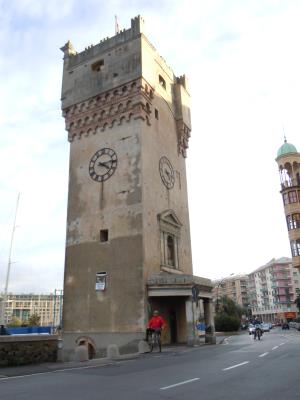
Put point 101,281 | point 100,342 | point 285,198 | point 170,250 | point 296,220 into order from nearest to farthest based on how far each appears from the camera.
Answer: point 100,342
point 101,281
point 170,250
point 296,220
point 285,198

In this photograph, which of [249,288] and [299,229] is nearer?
[299,229]

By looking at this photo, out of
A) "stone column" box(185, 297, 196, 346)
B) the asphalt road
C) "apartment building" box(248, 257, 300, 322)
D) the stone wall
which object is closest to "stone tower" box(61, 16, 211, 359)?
"stone column" box(185, 297, 196, 346)

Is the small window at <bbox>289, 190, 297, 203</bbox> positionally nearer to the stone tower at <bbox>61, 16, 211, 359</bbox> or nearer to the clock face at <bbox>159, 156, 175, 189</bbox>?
the stone tower at <bbox>61, 16, 211, 359</bbox>

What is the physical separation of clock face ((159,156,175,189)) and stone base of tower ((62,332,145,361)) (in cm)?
1335

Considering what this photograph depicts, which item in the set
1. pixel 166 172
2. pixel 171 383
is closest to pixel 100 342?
pixel 166 172

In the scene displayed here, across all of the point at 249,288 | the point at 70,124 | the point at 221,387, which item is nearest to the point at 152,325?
the point at 221,387

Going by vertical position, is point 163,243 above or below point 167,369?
above

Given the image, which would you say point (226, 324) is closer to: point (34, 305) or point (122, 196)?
point (122, 196)

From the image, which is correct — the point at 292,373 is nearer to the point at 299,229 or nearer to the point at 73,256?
the point at 73,256

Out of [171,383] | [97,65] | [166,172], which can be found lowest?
[171,383]

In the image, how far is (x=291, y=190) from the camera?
5731 cm

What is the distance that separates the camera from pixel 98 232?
102 ft

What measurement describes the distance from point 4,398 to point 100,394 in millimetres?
2158

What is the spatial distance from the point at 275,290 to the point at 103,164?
111969 mm
